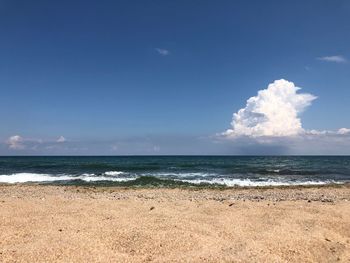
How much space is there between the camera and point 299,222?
980cm

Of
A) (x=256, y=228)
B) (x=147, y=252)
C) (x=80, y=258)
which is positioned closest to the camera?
(x=80, y=258)

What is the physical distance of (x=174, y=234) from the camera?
840cm

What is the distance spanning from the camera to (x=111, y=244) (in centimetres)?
779

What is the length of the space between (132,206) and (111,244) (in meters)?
4.73

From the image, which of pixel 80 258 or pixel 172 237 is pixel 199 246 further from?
pixel 80 258

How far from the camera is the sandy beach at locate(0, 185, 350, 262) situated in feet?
23.3

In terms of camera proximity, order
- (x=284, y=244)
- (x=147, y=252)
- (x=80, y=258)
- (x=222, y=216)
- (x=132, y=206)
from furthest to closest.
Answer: (x=132, y=206) < (x=222, y=216) < (x=284, y=244) < (x=147, y=252) < (x=80, y=258)

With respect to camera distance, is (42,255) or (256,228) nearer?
(42,255)

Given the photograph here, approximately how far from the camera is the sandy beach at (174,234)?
7098 mm

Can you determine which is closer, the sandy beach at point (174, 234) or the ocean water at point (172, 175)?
the sandy beach at point (174, 234)

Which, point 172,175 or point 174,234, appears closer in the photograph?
point 174,234

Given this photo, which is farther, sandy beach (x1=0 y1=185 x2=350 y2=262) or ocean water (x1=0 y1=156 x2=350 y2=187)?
ocean water (x1=0 y1=156 x2=350 y2=187)

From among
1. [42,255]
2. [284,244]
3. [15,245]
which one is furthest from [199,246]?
[15,245]

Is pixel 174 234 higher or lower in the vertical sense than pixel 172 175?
higher
